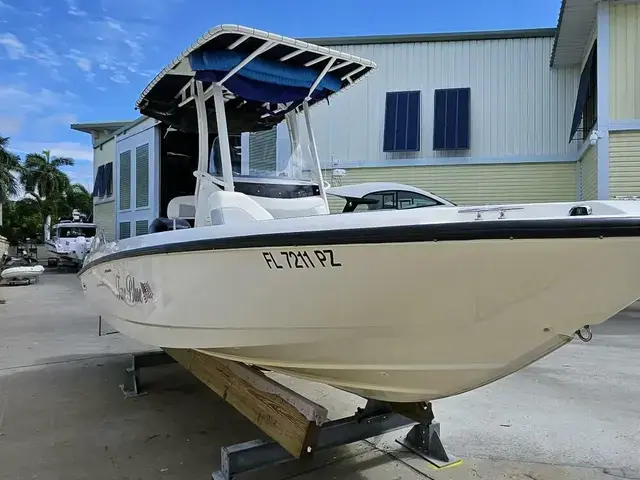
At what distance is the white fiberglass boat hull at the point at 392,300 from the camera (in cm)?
195

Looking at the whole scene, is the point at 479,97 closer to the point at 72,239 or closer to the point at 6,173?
the point at 72,239

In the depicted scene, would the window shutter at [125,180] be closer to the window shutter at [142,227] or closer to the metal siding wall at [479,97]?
the window shutter at [142,227]

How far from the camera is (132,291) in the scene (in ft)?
11.9

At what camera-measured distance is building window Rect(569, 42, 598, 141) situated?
1075cm

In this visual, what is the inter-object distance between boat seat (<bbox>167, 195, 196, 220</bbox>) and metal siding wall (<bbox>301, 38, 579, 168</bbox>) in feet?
30.7

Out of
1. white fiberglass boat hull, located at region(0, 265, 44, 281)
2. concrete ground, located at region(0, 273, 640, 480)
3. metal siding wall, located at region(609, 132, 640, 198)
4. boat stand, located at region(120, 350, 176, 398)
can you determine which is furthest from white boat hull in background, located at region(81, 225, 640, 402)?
white fiberglass boat hull, located at region(0, 265, 44, 281)

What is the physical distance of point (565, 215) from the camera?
191 cm

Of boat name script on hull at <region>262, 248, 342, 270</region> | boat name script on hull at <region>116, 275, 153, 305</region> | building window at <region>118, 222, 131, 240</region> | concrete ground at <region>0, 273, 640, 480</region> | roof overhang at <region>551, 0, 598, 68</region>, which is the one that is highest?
roof overhang at <region>551, 0, 598, 68</region>

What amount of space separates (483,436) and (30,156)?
162 ft

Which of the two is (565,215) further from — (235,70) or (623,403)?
(623,403)

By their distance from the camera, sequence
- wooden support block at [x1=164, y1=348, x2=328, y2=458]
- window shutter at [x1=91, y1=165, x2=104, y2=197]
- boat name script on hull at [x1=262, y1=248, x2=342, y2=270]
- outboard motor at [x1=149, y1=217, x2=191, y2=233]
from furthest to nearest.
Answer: window shutter at [x1=91, y1=165, x2=104, y2=197] < outboard motor at [x1=149, y1=217, x2=191, y2=233] < wooden support block at [x1=164, y1=348, x2=328, y2=458] < boat name script on hull at [x1=262, y1=248, x2=342, y2=270]

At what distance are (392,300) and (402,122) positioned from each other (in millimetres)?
11726

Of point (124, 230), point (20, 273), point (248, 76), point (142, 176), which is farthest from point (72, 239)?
point (248, 76)

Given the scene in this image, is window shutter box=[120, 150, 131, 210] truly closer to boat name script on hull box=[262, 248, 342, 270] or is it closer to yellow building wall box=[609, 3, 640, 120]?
→ boat name script on hull box=[262, 248, 342, 270]
